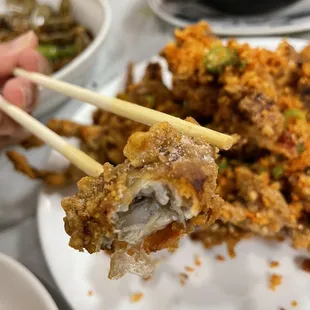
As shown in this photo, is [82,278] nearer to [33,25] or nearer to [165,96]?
[165,96]

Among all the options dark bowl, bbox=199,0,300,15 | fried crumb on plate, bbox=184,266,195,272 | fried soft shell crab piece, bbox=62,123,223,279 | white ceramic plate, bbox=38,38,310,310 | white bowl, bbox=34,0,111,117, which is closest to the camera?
fried soft shell crab piece, bbox=62,123,223,279

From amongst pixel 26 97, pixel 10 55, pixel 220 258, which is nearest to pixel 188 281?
pixel 220 258

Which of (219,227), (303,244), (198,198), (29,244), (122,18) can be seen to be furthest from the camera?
(122,18)

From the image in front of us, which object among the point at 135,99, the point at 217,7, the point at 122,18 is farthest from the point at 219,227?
the point at 122,18

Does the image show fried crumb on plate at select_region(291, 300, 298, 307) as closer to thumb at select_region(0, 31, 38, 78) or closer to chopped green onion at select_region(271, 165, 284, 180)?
chopped green onion at select_region(271, 165, 284, 180)

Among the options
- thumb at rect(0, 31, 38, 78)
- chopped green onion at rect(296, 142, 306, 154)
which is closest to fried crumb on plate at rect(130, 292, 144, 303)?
chopped green onion at rect(296, 142, 306, 154)

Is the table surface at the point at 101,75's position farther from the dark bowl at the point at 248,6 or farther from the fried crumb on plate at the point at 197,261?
the fried crumb on plate at the point at 197,261

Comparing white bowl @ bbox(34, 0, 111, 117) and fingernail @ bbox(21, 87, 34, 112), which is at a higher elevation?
fingernail @ bbox(21, 87, 34, 112)

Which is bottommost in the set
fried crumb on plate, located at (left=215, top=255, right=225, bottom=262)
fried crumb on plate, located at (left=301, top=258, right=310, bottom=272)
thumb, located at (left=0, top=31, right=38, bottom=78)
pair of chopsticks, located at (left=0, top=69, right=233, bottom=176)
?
fried crumb on plate, located at (left=215, top=255, right=225, bottom=262)

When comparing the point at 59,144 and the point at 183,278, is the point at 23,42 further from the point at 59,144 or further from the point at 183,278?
the point at 183,278
